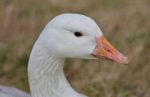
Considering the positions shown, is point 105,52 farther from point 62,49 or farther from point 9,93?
point 9,93

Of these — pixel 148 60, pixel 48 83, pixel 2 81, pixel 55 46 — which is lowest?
pixel 2 81

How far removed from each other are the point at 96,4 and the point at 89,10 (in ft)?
0.33

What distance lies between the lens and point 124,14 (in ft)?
17.1

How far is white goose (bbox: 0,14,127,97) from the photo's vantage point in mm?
2951

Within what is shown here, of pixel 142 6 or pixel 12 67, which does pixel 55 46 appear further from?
pixel 142 6

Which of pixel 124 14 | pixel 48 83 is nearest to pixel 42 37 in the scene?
pixel 48 83

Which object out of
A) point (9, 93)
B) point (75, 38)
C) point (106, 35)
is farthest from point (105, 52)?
point (106, 35)

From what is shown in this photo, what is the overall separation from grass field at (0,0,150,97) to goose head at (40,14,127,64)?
1.16m

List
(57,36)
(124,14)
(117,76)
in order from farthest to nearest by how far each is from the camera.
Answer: (124,14)
(117,76)
(57,36)

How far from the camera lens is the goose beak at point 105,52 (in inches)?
119

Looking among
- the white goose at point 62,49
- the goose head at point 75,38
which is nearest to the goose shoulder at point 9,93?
the white goose at point 62,49

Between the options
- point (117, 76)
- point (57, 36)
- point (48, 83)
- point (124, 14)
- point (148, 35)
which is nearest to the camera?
point (57, 36)

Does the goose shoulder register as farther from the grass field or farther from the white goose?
the grass field

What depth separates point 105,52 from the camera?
10.1 feet
